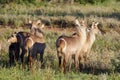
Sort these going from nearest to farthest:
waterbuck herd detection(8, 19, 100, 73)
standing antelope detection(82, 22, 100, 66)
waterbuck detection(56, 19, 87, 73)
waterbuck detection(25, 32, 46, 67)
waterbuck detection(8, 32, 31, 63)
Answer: waterbuck detection(56, 19, 87, 73), waterbuck herd detection(8, 19, 100, 73), waterbuck detection(25, 32, 46, 67), waterbuck detection(8, 32, 31, 63), standing antelope detection(82, 22, 100, 66)

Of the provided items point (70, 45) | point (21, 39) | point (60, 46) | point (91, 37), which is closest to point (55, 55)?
point (91, 37)

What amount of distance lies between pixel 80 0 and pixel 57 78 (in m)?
23.9

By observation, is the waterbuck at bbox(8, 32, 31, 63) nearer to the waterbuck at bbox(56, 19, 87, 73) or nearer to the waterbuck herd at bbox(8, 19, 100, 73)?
the waterbuck herd at bbox(8, 19, 100, 73)

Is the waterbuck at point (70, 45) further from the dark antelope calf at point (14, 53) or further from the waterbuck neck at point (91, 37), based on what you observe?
the dark antelope calf at point (14, 53)

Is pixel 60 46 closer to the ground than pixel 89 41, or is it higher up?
higher up

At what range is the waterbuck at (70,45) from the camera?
11.1 m

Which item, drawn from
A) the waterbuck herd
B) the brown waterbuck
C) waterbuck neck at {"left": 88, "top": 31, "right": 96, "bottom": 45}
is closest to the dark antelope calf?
the waterbuck herd

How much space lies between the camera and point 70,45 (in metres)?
11.4

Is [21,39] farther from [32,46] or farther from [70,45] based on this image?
[70,45]

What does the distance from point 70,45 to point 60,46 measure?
1.42 ft

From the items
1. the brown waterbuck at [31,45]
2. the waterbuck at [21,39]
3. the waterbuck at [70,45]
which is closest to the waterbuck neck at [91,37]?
the waterbuck at [70,45]

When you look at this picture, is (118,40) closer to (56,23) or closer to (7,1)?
(56,23)

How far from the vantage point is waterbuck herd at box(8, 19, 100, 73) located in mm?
11234

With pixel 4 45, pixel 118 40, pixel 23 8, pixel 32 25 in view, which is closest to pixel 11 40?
pixel 32 25
